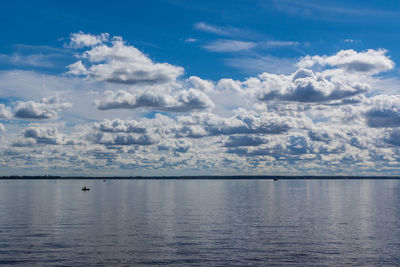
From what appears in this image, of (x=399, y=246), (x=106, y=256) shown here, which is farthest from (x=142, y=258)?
(x=399, y=246)

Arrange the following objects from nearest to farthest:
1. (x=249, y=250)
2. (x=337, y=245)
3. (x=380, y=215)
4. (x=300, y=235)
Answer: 1. (x=249, y=250)
2. (x=337, y=245)
3. (x=300, y=235)
4. (x=380, y=215)

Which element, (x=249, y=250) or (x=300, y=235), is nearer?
(x=249, y=250)

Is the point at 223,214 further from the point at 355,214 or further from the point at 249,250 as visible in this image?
the point at 249,250

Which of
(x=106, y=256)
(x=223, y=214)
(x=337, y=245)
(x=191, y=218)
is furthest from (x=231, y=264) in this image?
(x=223, y=214)

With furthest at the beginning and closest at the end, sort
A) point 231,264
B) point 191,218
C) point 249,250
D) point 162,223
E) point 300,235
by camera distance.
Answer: point 191,218 → point 162,223 → point 300,235 → point 249,250 → point 231,264

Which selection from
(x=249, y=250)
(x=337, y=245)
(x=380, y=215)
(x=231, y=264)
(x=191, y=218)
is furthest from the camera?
(x=380, y=215)

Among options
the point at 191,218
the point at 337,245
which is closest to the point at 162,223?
the point at 191,218

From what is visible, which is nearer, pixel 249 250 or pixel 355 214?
pixel 249 250

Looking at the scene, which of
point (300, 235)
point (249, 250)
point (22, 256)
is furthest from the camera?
point (300, 235)

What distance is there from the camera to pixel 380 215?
9900 centimetres

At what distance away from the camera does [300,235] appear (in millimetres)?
68688

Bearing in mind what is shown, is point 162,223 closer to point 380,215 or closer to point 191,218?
point 191,218

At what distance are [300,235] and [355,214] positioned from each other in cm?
3933

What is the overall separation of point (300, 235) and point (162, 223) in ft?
90.5
